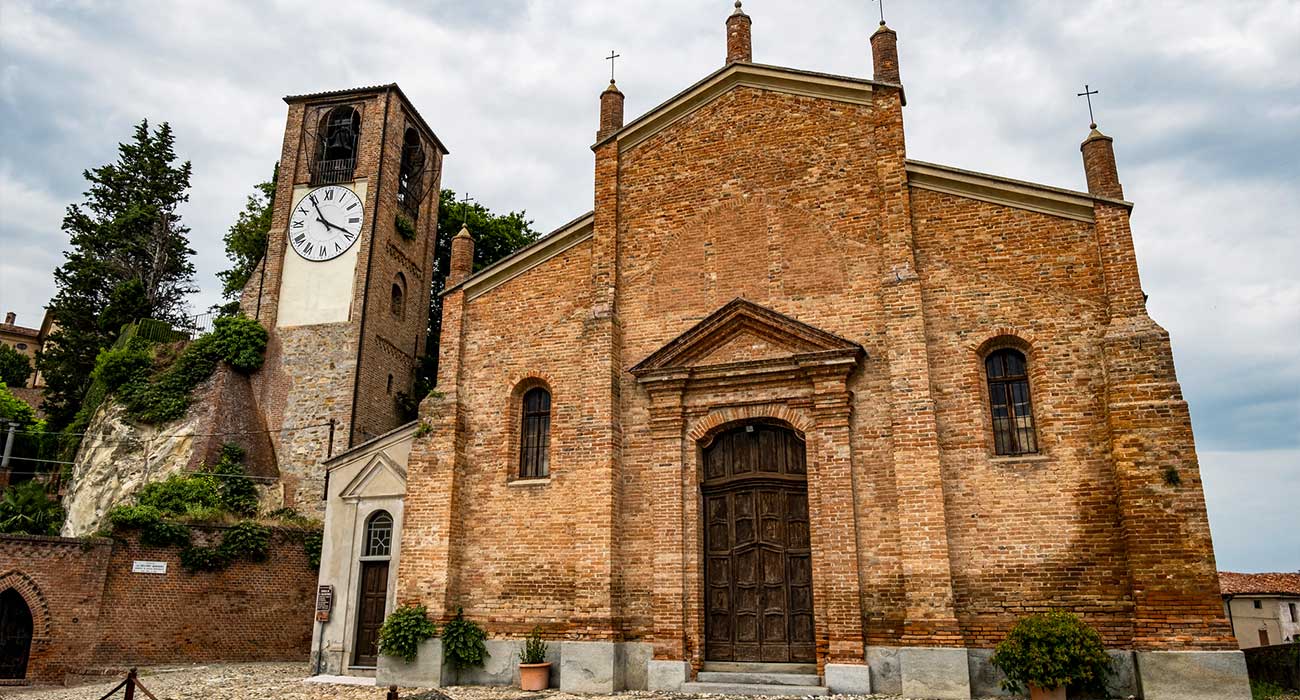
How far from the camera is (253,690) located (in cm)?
1269

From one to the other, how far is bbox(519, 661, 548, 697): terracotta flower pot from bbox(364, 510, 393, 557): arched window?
15.0 ft

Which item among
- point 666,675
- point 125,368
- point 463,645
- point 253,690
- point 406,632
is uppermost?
point 125,368

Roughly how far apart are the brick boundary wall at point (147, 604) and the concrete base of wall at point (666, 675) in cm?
1060

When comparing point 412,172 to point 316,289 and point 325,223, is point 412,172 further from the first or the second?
point 316,289

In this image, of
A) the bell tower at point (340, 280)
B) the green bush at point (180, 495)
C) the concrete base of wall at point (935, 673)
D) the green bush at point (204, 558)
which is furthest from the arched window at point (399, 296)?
the concrete base of wall at point (935, 673)

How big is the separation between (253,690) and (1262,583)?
32.4 m

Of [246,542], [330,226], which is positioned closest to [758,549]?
Result: [246,542]

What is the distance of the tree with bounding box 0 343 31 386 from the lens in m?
45.3

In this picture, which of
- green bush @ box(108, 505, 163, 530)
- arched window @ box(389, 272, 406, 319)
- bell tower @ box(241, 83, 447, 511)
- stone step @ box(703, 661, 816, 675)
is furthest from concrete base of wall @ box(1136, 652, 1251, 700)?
arched window @ box(389, 272, 406, 319)

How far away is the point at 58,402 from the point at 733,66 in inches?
1048

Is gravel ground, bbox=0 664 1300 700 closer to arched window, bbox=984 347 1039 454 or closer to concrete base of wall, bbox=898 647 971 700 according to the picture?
concrete base of wall, bbox=898 647 971 700

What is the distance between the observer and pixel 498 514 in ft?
43.2

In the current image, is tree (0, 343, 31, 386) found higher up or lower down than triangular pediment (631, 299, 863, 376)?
higher up

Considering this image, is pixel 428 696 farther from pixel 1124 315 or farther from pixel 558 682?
pixel 1124 315
